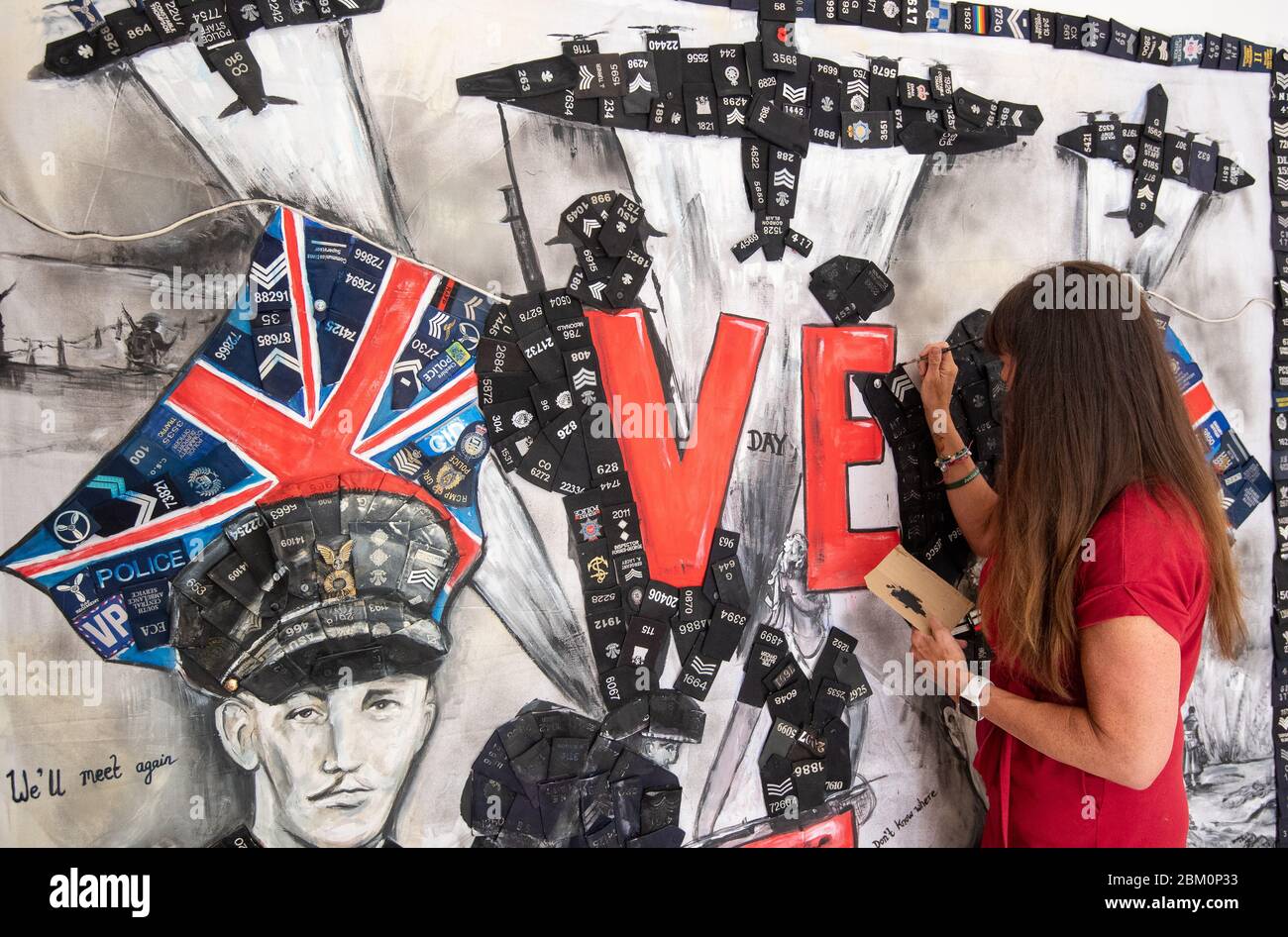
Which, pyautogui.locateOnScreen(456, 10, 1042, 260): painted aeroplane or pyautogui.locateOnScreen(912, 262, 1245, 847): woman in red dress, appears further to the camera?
pyautogui.locateOnScreen(456, 10, 1042, 260): painted aeroplane

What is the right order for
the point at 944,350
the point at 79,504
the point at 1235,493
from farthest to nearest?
the point at 1235,493
the point at 944,350
the point at 79,504

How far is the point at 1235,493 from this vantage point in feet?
7.17

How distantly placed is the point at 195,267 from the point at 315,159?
29cm

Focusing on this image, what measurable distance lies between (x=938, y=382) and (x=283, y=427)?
4.53 feet

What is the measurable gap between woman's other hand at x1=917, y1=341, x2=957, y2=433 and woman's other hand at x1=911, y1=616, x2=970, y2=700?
461mm

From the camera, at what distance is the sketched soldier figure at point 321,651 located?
1.48 metres

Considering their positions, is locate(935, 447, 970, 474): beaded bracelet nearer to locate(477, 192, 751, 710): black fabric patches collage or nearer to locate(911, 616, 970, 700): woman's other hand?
locate(911, 616, 970, 700): woman's other hand

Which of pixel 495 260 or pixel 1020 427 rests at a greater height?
pixel 495 260

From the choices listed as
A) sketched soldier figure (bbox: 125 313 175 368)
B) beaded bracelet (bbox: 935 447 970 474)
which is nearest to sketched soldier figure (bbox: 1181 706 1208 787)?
beaded bracelet (bbox: 935 447 970 474)

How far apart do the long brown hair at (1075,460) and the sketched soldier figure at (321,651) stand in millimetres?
1073

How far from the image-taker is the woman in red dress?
130 centimetres

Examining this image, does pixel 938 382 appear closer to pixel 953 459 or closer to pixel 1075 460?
pixel 953 459

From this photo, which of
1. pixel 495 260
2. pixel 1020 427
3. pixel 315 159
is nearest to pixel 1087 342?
pixel 1020 427

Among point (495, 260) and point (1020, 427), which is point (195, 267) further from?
point (1020, 427)
